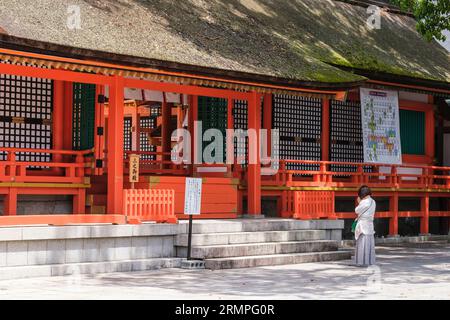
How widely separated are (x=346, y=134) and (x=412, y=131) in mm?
2660

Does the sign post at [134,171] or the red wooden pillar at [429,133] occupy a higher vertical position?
the red wooden pillar at [429,133]

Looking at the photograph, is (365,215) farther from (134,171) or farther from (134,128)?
(134,128)

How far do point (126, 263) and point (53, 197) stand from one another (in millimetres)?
3009

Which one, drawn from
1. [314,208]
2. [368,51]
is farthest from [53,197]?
[368,51]

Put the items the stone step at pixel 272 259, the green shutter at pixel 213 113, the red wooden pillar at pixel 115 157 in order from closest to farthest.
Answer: the stone step at pixel 272 259 < the red wooden pillar at pixel 115 157 < the green shutter at pixel 213 113

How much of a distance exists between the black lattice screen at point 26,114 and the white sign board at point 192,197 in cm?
377

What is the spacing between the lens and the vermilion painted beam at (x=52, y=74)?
52.3 feet

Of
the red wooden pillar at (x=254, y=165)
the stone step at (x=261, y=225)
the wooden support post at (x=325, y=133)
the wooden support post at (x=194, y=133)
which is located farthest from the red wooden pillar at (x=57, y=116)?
the wooden support post at (x=325, y=133)

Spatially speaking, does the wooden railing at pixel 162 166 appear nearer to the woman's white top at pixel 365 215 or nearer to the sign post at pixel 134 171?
the sign post at pixel 134 171

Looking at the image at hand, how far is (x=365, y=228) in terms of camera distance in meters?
17.4
